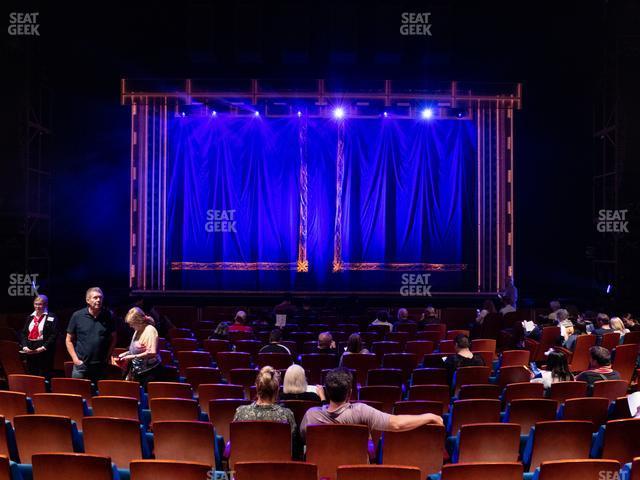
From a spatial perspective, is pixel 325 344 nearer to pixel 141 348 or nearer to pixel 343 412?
pixel 141 348

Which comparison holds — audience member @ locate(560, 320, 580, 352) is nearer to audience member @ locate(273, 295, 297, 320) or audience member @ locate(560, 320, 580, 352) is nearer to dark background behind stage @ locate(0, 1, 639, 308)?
dark background behind stage @ locate(0, 1, 639, 308)

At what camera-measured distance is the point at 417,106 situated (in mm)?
18469

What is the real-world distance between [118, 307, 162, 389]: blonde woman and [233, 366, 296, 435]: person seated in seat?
2.34 meters

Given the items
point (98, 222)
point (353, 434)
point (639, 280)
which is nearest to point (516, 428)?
point (353, 434)

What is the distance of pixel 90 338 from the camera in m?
7.62

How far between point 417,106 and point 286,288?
589 cm

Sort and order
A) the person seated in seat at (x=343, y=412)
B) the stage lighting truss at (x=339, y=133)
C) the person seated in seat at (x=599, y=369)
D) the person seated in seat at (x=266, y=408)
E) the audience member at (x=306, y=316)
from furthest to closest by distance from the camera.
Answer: the stage lighting truss at (x=339, y=133) < the audience member at (x=306, y=316) < the person seated in seat at (x=599, y=369) < the person seated in seat at (x=266, y=408) < the person seated in seat at (x=343, y=412)

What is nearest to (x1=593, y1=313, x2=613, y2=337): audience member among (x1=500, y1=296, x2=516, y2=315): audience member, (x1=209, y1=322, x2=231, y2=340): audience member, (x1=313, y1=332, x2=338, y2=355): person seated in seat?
(x1=500, y1=296, x2=516, y2=315): audience member

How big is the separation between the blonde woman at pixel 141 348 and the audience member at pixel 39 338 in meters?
1.63

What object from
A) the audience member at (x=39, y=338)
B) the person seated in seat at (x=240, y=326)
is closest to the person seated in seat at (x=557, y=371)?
the person seated in seat at (x=240, y=326)

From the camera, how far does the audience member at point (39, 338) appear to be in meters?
8.66

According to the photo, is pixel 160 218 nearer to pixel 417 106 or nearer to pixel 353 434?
pixel 417 106

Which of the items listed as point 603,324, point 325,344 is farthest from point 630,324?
point 325,344

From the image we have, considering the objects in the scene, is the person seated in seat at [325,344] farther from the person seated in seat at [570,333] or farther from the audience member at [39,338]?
the person seated in seat at [570,333]
